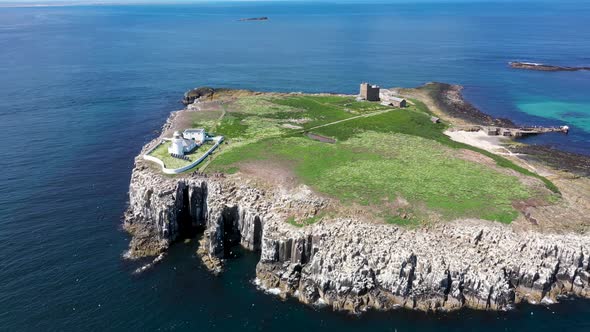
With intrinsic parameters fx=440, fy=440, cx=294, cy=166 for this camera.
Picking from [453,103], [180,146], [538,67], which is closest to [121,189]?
[180,146]

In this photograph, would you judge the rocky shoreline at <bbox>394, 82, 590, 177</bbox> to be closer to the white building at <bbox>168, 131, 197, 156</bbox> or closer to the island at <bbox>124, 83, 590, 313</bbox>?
the island at <bbox>124, 83, 590, 313</bbox>

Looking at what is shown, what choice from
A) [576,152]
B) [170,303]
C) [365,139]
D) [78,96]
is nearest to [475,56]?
[576,152]

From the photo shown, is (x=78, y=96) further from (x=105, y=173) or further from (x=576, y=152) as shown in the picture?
(x=576, y=152)

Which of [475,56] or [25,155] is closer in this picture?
[25,155]

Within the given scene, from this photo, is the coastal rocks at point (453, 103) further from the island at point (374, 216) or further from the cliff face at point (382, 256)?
the cliff face at point (382, 256)

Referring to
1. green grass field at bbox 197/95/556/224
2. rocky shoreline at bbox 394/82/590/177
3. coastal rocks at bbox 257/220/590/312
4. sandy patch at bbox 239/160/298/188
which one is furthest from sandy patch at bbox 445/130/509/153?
sandy patch at bbox 239/160/298/188
